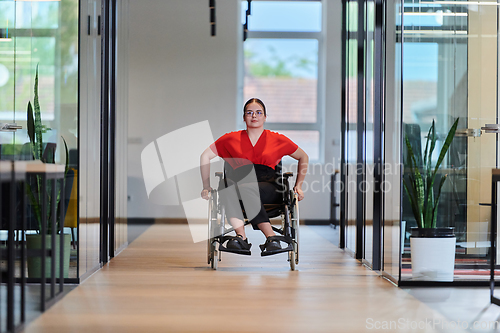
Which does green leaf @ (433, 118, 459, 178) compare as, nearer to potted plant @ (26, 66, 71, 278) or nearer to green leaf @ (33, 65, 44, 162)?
potted plant @ (26, 66, 71, 278)

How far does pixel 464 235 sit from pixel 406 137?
0.73 metres

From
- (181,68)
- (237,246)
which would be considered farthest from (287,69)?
(237,246)

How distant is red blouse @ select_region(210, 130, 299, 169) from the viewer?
3279 millimetres

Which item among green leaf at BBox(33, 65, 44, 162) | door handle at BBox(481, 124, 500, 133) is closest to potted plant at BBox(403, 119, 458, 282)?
door handle at BBox(481, 124, 500, 133)

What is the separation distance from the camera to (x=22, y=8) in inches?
129

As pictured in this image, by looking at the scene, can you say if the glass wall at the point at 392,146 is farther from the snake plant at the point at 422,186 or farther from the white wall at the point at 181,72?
the white wall at the point at 181,72

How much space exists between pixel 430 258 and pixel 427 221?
207 mm

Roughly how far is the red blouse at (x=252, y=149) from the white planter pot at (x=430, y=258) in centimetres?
106

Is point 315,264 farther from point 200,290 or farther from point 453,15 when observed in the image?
point 453,15

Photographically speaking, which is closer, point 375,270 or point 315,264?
point 375,270

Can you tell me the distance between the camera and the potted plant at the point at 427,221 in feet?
8.91

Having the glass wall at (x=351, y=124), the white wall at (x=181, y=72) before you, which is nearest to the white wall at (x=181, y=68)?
the white wall at (x=181, y=72)

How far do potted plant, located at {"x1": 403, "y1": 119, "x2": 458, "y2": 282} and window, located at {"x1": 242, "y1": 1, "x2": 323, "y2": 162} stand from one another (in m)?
3.59

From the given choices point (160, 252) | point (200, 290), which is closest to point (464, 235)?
point (200, 290)
